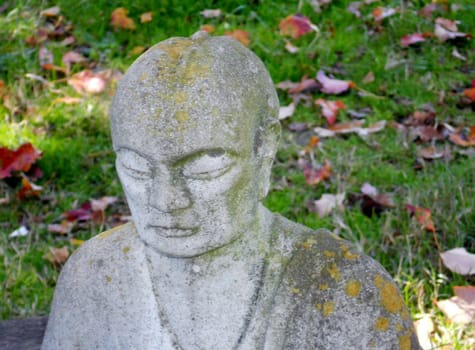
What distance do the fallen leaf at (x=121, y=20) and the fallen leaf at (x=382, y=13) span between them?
1.25m

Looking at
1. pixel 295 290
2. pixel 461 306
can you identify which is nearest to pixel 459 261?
pixel 461 306

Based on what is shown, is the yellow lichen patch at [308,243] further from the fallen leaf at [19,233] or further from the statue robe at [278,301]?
the fallen leaf at [19,233]

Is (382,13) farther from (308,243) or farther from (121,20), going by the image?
(308,243)

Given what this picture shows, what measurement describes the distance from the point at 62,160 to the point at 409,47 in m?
1.81

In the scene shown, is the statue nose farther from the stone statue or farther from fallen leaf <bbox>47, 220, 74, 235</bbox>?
fallen leaf <bbox>47, 220, 74, 235</bbox>

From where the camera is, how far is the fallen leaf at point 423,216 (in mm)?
2813

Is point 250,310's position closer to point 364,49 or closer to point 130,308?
point 130,308

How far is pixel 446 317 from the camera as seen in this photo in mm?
2561

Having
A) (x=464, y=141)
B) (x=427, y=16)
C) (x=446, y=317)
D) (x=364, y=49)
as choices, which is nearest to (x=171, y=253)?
(x=446, y=317)

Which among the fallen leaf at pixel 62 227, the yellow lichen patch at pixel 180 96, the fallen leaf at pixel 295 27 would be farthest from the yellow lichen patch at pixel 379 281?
the fallen leaf at pixel 295 27

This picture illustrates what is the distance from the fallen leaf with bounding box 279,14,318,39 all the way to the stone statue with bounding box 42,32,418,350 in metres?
2.55

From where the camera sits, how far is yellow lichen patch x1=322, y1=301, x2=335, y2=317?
A: 1576mm

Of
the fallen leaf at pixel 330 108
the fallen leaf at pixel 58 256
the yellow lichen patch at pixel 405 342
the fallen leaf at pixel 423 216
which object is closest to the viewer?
the yellow lichen patch at pixel 405 342

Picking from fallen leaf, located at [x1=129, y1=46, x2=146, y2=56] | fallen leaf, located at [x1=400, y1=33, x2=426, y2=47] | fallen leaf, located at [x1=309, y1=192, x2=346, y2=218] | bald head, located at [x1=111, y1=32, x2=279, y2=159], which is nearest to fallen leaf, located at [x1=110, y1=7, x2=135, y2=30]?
fallen leaf, located at [x1=129, y1=46, x2=146, y2=56]
